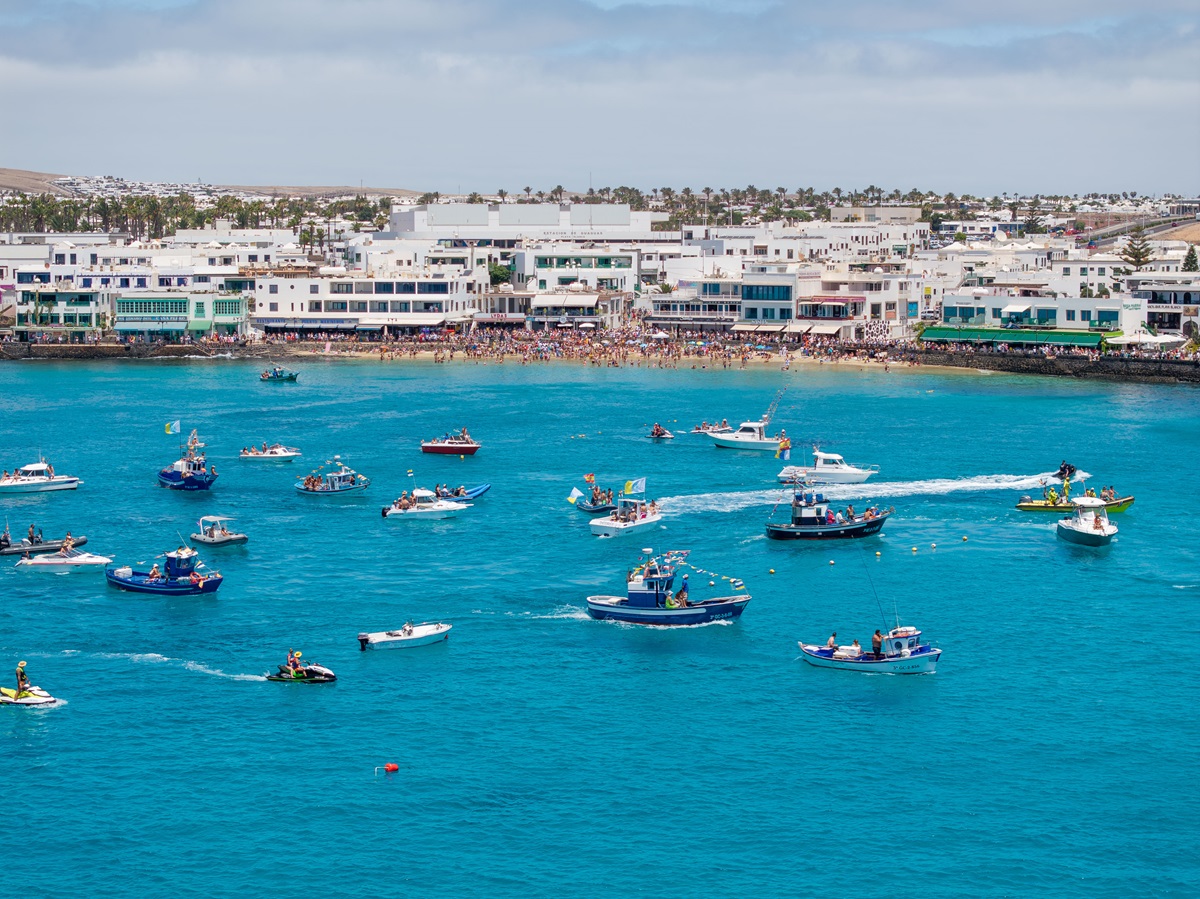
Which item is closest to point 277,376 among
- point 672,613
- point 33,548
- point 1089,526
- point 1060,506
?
point 33,548

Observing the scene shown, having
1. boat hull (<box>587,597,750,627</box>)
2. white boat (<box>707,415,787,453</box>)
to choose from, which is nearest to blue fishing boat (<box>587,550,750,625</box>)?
boat hull (<box>587,597,750,627</box>)

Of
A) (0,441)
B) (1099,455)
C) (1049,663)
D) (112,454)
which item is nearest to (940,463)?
(1099,455)

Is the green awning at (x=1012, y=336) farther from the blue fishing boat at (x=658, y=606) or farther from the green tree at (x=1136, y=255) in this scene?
the blue fishing boat at (x=658, y=606)

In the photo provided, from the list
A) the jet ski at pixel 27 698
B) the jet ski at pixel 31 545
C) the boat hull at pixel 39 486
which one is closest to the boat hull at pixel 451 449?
the boat hull at pixel 39 486

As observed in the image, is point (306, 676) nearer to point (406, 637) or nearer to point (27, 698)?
point (406, 637)

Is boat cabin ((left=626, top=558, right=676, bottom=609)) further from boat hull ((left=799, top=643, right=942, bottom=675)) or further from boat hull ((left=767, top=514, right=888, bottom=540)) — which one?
boat hull ((left=767, top=514, right=888, bottom=540))

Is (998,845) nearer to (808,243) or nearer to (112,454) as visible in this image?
(112,454)
